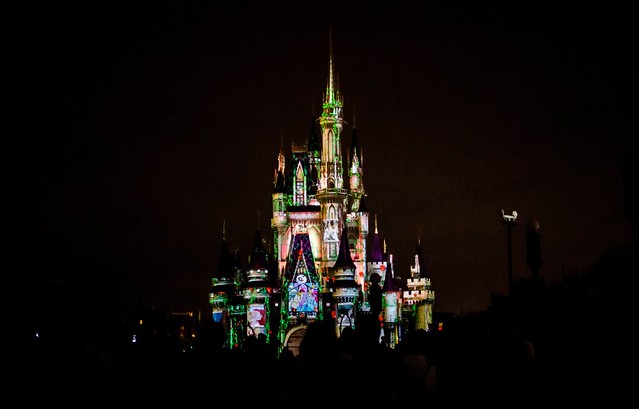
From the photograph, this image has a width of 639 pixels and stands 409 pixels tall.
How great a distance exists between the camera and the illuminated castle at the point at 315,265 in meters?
90.7

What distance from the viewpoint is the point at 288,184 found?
352 feet

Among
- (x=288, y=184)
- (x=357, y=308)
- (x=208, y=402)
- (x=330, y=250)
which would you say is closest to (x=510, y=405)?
(x=208, y=402)

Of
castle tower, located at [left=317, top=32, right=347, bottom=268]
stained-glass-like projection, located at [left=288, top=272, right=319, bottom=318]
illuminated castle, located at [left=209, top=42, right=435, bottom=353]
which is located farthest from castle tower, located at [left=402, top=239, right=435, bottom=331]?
stained-glass-like projection, located at [left=288, top=272, right=319, bottom=318]

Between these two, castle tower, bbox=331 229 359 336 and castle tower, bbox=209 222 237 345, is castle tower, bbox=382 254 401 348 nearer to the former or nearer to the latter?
castle tower, bbox=331 229 359 336

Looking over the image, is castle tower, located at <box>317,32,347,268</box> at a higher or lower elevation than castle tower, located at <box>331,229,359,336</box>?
higher

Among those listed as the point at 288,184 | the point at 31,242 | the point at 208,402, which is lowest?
the point at 208,402

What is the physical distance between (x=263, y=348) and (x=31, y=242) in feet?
87.8

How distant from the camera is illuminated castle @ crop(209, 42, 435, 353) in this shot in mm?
90688

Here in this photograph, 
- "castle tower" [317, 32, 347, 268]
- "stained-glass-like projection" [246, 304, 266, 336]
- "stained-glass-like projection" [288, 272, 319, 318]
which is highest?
"castle tower" [317, 32, 347, 268]

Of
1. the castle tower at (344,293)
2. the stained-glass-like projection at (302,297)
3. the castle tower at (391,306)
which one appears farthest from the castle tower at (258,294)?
the castle tower at (391,306)

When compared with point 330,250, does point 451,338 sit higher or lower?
lower

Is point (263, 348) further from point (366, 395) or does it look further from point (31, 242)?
point (31, 242)

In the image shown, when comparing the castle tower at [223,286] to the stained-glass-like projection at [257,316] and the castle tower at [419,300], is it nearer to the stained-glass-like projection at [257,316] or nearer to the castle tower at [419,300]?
the stained-glass-like projection at [257,316]

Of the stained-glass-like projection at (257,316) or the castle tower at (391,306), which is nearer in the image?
the stained-glass-like projection at (257,316)
